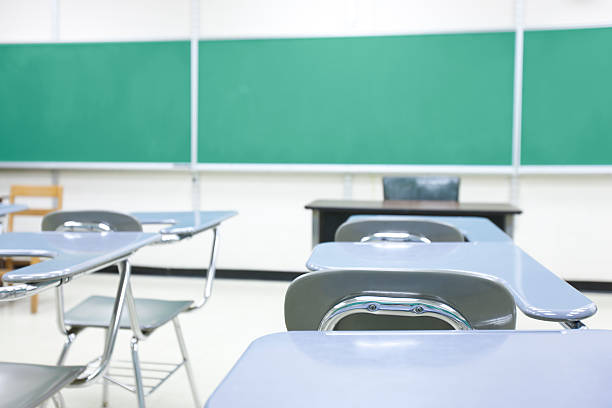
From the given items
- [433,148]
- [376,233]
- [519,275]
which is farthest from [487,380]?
[433,148]

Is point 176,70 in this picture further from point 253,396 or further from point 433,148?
point 253,396

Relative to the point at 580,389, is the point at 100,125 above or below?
above

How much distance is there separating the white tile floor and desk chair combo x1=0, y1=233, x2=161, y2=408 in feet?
3.23

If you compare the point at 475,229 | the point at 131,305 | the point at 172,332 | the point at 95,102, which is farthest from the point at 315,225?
the point at 95,102

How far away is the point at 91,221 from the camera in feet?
6.88

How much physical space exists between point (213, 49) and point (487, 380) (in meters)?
4.49

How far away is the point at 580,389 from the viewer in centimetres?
57

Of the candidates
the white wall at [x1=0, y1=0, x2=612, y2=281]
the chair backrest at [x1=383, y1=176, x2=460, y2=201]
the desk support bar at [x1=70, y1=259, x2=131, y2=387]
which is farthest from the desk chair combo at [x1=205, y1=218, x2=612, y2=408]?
the white wall at [x1=0, y1=0, x2=612, y2=281]

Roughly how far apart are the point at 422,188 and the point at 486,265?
2363mm

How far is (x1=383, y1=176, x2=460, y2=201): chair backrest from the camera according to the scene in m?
3.67

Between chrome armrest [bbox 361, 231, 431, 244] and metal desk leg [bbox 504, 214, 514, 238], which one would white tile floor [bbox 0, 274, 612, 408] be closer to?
metal desk leg [bbox 504, 214, 514, 238]

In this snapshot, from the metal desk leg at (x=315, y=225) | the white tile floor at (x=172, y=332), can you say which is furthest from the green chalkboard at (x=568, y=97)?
the metal desk leg at (x=315, y=225)

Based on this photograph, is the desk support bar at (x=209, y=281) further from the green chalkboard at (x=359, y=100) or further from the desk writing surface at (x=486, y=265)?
the green chalkboard at (x=359, y=100)

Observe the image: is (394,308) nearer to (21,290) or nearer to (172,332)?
(21,290)
